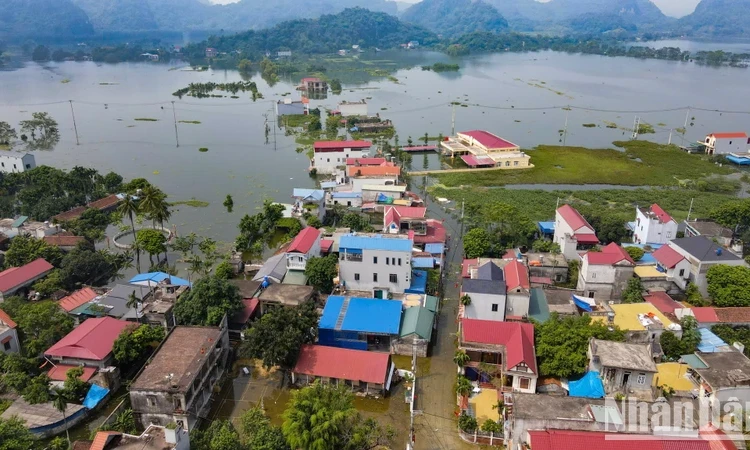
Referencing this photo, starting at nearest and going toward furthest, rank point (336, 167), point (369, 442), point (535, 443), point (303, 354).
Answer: point (535, 443), point (369, 442), point (303, 354), point (336, 167)

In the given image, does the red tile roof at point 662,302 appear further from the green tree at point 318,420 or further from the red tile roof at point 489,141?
the red tile roof at point 489,141

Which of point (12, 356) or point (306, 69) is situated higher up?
point (306, 69)

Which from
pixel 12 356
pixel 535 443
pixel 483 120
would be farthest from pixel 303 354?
pixel 483 120

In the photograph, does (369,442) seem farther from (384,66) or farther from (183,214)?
(384,66)

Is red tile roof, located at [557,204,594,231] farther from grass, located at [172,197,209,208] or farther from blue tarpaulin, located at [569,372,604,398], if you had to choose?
grass, located at [172,197,209,208]

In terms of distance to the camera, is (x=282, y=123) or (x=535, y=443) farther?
(x=282, y=123)

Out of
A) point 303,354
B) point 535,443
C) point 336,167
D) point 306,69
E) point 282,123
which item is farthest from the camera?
point 306,69
